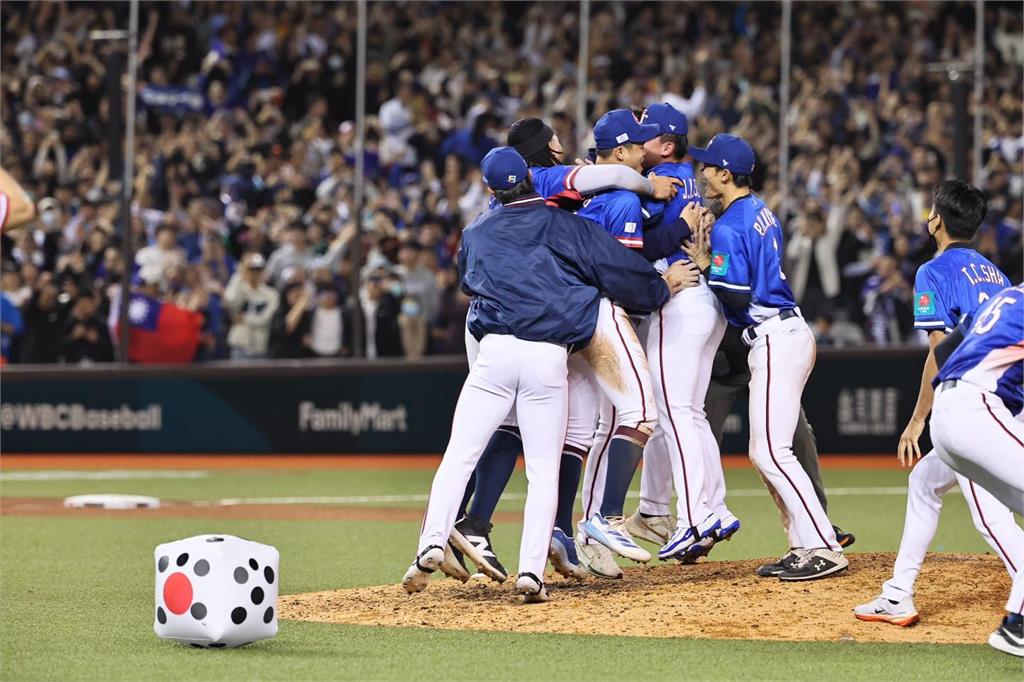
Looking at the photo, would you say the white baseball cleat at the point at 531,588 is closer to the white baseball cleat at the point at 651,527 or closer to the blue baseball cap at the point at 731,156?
the white baseball cleat at the point at 651,527

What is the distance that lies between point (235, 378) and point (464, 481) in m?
10.1

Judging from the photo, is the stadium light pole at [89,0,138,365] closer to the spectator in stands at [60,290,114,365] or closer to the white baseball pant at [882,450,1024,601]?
the spectator in stands at [60,290,114,365]

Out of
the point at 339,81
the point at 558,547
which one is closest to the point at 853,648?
the point at 558,547

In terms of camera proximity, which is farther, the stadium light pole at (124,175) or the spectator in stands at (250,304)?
the spectator in stands at (250,304)

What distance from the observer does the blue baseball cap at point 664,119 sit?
7685mm

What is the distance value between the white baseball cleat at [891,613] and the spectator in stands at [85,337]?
11.3 meters

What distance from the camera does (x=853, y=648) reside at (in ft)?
20.3

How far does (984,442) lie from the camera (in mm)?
5832

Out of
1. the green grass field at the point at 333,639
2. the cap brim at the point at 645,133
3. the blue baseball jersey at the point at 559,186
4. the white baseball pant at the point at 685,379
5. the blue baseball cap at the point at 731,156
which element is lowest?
the green grass field at the point at 333,639

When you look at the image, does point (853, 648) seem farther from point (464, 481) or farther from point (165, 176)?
point (165, 176)

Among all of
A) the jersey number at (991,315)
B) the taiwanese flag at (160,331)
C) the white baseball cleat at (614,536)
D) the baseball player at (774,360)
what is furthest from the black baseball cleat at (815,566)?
the taiwanese flag at (160,331)

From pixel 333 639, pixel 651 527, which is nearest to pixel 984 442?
pixel 651 527

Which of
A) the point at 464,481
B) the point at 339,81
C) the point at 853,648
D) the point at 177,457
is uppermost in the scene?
the point at 339,81

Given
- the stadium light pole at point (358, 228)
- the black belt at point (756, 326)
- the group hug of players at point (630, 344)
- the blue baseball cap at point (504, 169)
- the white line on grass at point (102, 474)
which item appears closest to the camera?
the group hug of players at point (630, 344)
